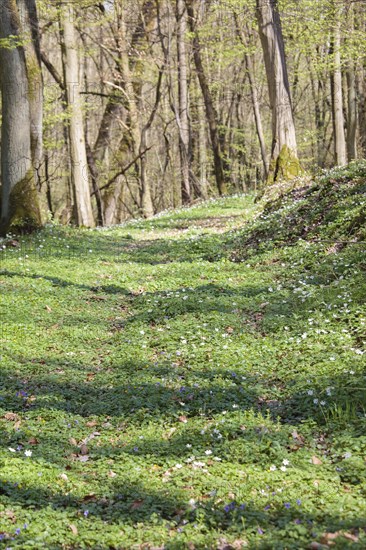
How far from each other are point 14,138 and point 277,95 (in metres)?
8.62

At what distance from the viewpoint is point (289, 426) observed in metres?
5.80

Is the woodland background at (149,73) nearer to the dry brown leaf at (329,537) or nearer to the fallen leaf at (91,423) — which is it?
the fallen leaf at (91,423)

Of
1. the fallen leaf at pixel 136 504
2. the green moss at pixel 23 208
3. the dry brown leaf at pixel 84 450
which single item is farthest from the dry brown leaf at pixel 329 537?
the green moss at pixel 23 208

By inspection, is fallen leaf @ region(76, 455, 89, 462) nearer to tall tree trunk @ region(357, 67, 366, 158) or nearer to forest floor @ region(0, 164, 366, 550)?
forest floor @ region(0, 164, 366, 550)

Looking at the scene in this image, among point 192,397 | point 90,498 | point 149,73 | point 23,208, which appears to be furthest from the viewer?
point 149,73

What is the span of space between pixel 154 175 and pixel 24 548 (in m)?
42.0

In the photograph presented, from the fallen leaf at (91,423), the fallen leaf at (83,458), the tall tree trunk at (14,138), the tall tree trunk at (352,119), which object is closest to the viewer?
the fallen leaf at (83,458)

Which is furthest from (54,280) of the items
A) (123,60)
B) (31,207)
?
(123,60)

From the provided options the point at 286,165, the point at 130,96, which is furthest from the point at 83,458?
the point at 130,96

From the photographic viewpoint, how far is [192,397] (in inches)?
263

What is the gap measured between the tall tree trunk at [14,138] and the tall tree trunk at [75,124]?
5607 millimetres

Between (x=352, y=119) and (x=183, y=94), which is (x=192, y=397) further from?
(x=352, y=119)

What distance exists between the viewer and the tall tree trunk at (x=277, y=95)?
18641 mm

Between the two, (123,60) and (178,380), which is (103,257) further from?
(123,60)
